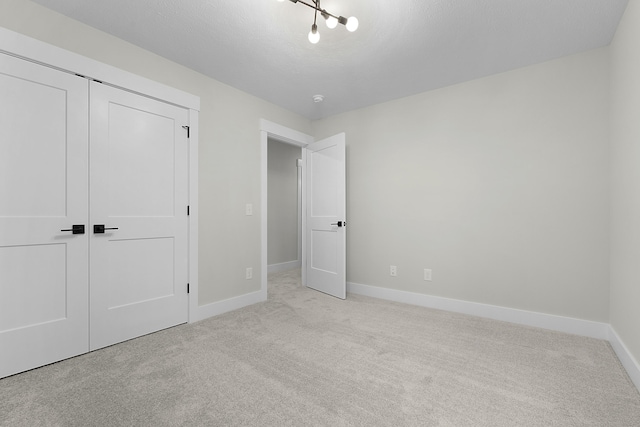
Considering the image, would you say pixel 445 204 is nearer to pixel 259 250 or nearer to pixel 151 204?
pixel 259 250

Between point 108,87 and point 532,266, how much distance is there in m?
3.94

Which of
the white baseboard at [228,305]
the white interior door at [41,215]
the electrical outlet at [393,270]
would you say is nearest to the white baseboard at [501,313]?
the electrical outlet at [393,270]

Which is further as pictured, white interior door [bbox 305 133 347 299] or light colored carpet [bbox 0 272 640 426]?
white interior door [bbox 305 133 347 299]

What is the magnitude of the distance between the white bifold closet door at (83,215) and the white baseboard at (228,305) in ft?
0.58

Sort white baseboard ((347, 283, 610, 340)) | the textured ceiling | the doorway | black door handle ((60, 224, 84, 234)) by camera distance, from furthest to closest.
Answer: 1. the doorway
2. white baseboard ((347, 283, 610, 340))
3. black door handle ((60, 224, 84, 234))
4. the textured ceiling

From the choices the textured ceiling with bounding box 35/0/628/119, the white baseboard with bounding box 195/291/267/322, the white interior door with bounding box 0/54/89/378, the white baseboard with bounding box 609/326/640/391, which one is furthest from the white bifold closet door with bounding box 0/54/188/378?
the white baseboard with bounding box 609/326/640/391

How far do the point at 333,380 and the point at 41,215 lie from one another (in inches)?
87.2

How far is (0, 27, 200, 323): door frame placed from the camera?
184 centimetres

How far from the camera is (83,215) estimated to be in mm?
2088

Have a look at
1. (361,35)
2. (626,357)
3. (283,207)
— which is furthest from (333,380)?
(283,207)

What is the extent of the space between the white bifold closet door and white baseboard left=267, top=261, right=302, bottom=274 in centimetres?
259

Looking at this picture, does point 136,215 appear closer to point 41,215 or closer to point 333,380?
point 41,215

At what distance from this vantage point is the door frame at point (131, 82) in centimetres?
184

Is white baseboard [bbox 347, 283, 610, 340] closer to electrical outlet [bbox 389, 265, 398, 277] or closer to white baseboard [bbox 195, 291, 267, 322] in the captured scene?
electrical outlet [bbox 389, 265, 398, 277]
